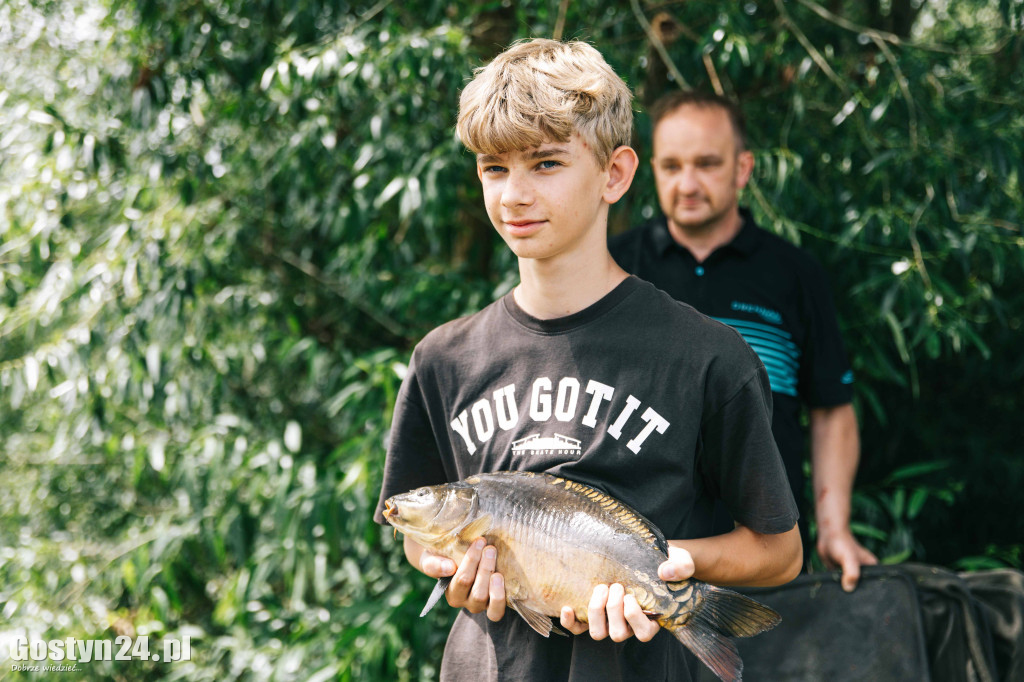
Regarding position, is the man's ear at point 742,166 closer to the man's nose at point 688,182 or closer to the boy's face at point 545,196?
the man's nose at point 688,182

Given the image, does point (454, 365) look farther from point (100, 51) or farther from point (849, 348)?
point (100, 51)

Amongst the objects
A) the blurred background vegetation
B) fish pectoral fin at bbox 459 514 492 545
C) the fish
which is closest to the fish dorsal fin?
the fish

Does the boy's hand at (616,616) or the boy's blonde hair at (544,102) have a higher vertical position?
the boy's blonde hair at (544,102)

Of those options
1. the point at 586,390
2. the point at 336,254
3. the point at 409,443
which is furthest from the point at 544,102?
the point at 336,254

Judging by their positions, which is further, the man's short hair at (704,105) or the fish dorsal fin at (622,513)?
the man's short hair at (704,105)

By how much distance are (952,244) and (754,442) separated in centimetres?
167

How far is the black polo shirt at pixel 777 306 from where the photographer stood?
2.24 meters

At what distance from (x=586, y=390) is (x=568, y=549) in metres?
0.25

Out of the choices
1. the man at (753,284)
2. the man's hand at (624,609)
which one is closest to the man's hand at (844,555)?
the man at (753,284)

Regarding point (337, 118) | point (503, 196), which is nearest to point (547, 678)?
point (503, 196)

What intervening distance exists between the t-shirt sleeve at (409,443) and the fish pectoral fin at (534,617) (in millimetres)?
340

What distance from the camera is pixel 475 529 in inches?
51.1

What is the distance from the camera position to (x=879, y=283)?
275 cm

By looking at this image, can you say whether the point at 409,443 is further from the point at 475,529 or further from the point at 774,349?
the point at 774,349
